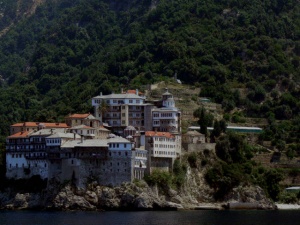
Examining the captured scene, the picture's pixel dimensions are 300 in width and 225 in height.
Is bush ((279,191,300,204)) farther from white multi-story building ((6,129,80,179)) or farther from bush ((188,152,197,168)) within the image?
white multi-story building ((6,129,80,179))

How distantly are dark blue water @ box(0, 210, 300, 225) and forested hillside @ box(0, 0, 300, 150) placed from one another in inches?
→ 1016

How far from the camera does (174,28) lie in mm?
171875

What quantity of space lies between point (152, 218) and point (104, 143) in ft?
51.6

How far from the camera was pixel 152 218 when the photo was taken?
4067 inches

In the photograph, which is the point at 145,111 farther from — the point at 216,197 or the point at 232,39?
the point at 232,39

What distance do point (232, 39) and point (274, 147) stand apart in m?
36.7

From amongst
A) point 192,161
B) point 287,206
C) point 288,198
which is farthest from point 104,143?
point 288,198

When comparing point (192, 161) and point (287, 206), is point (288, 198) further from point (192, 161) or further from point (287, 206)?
point (192, 161)

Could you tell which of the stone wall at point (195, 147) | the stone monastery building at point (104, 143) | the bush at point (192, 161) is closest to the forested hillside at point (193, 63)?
the stone monastery building at point (104, 143)

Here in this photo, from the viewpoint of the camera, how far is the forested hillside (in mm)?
149000

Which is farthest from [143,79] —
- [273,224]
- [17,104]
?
[273,224]

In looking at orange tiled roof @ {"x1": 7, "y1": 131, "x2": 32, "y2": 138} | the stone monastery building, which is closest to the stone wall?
the stone monastery building

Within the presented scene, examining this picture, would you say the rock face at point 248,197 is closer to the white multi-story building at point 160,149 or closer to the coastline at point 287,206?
the coastline at point 287,206

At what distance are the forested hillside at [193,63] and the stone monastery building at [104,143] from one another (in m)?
9.22
